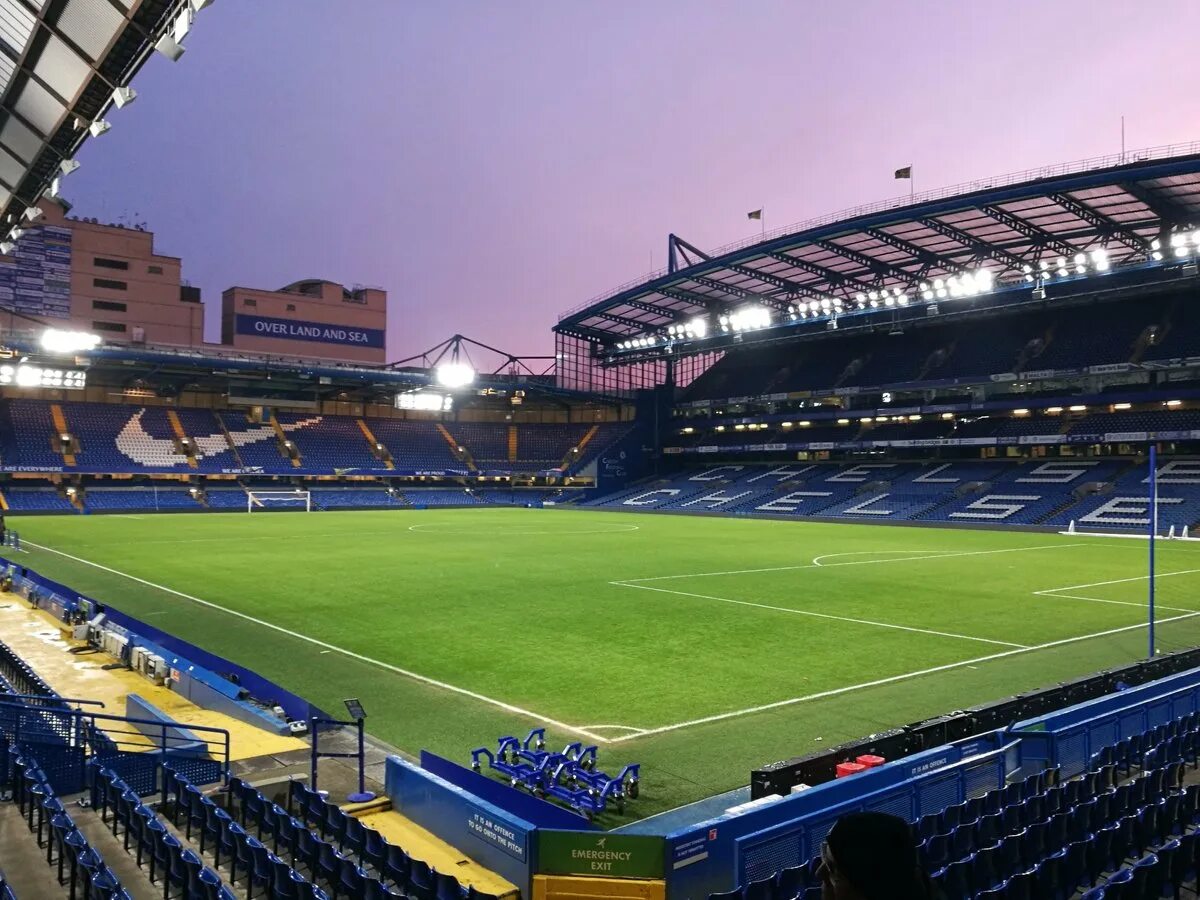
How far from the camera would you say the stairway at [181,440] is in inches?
2822

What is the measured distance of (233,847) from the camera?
27.6 feet

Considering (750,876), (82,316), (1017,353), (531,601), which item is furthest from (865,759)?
(82,316)

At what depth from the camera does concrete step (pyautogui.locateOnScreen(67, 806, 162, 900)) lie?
8047mm

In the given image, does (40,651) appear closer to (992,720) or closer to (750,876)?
(750,876)

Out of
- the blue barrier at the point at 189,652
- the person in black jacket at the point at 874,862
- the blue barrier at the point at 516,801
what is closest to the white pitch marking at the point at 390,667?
the blue barrier at the point at 189,652

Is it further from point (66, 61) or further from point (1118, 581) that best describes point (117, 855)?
point (1118, 581)

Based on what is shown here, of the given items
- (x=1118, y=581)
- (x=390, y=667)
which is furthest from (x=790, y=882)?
(x=1118, y=581)

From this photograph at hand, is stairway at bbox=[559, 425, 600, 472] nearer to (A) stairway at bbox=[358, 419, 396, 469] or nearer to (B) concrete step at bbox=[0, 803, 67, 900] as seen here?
(A) stairway at bbox=[358, 419, 396, 469]

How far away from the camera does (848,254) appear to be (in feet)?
192

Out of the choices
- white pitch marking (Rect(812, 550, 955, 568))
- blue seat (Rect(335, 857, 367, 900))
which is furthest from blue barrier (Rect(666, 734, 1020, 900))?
white pitch marking (Rect(812, 550, 955, 568))

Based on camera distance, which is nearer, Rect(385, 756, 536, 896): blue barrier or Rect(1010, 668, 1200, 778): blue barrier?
Rect(385, 756, 536, 896): blue barrier

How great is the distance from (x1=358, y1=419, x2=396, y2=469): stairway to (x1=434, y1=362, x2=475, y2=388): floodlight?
8.70 meters

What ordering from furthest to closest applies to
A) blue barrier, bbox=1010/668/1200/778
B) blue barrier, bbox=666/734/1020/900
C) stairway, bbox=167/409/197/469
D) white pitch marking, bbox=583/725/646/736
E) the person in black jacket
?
stairway, bbox=167/409/197/469
white pitch marking, bbox=583/725/646/736
blue barrier, bbox=1010/668/1200/778
blue barrier, bbox=666/734/1020/900
the person in black jacket

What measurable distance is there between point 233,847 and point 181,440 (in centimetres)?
7247
